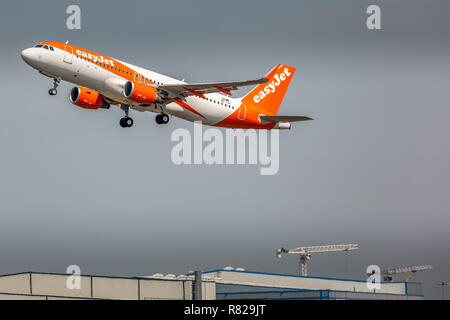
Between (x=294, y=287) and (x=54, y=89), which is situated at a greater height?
(x=54, y=89)

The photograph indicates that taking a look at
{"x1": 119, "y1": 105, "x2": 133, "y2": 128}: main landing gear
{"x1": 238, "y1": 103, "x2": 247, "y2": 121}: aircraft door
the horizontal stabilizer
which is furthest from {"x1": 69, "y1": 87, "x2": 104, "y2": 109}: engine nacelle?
the horizontal stabilizer

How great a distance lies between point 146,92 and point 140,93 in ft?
2.31

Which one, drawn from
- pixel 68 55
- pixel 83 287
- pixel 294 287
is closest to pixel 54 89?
pixel 68 55

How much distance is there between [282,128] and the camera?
3177 inches

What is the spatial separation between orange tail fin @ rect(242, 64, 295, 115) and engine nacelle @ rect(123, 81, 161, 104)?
12.4m

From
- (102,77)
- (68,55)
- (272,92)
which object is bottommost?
(102,77)

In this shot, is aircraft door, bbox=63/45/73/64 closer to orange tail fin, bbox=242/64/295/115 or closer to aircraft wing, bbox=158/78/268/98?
aircraft wing, bbox=158/78/268/98

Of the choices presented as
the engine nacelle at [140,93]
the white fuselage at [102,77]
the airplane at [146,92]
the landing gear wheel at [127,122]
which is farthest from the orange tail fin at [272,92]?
the engine nacelle at [140,93]

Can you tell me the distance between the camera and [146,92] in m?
71.4

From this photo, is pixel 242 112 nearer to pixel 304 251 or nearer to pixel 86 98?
pixel 86 98

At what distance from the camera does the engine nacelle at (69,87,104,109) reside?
7562 centimetres
